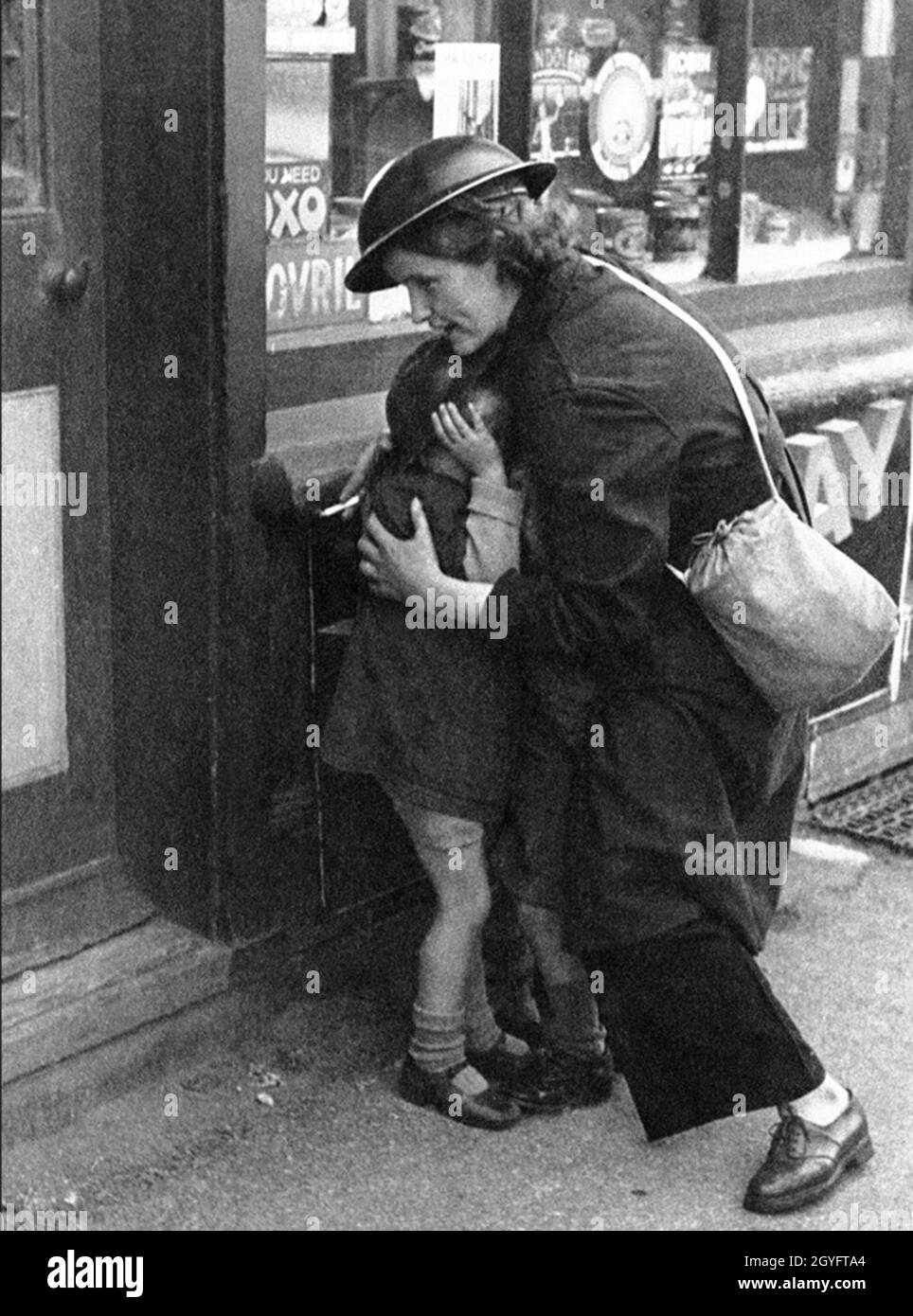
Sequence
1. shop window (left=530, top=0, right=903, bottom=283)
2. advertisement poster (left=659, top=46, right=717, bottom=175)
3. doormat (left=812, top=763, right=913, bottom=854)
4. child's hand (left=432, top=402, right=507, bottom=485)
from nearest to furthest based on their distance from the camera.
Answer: child's hand (left=432, top=402, right=507, bottom=485)
shop window (left=530, top=0, right=903, bottom=283)
advertisement poster (left=659, top=46, right=717, bottom=175)
doormat (left=812, top=763, right=913, bottom=854)

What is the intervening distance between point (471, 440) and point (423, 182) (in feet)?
1.43

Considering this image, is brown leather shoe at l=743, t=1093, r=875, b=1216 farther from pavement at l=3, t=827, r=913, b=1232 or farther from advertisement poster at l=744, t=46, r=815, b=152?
advertisement poster at l=744, t=46, r=815, b=152

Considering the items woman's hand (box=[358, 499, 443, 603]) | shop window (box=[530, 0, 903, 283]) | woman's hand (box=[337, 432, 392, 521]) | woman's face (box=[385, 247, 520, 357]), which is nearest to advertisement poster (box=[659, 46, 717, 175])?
shop window (box=[530, 0, 903, 283])

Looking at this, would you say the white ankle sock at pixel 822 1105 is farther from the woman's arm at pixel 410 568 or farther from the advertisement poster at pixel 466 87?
the advertisement poster at pixel 466 87

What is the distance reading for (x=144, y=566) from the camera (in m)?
3.90

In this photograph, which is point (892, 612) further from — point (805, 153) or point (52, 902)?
point (805, 153)

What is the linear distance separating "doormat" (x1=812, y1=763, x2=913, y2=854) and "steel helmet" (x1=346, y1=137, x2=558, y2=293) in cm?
251

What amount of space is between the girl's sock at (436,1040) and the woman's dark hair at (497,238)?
1354 mm

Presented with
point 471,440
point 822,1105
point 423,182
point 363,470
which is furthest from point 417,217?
point 822,1105

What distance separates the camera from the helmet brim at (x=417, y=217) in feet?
11.2

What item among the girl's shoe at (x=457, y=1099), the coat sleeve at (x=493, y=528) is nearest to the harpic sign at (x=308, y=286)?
the coat sleeve at (x=493, y=528)

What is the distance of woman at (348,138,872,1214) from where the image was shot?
11.3 feet
